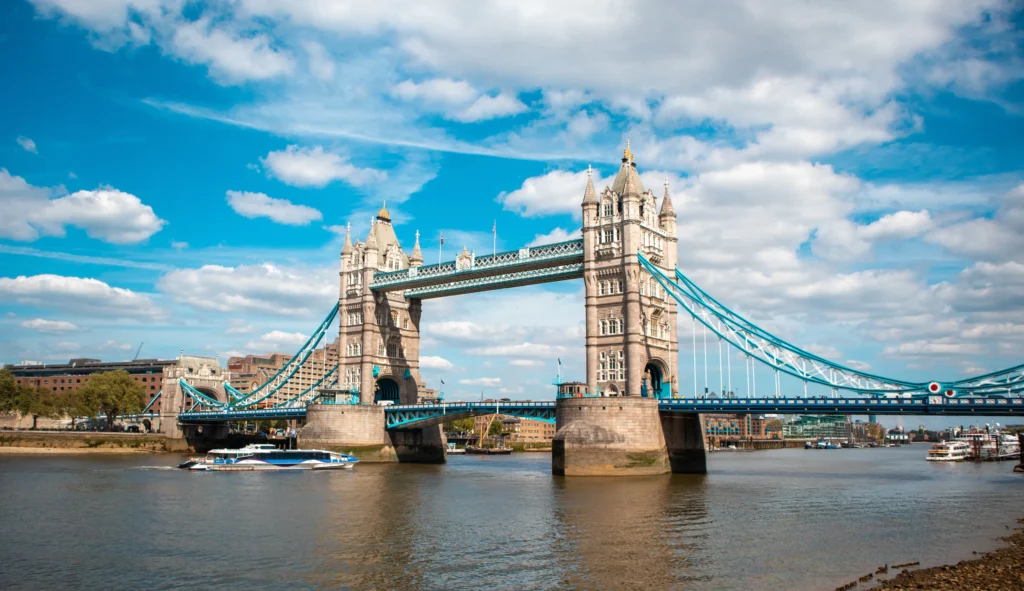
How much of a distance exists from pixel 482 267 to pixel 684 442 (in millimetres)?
25918

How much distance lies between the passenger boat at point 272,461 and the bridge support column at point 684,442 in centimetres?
2933

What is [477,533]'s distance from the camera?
32406mm

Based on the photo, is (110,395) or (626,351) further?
(110,395)

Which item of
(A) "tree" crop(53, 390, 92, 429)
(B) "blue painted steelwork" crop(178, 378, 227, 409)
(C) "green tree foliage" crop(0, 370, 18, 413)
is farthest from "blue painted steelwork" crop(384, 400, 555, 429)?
(A) "tree" crop(53, 390, 92, 429)

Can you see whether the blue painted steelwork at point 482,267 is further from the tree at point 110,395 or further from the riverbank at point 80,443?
the tree at point 110,395

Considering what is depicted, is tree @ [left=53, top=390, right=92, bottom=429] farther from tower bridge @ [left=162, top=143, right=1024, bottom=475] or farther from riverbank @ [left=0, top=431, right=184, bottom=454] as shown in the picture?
tower bridge @ [left=162, top=143, right=1024, bottom=475]

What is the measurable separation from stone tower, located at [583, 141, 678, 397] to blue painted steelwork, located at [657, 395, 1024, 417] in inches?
205

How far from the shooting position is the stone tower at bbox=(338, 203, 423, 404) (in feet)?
288

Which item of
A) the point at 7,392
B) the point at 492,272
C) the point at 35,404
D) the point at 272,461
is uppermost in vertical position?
the point at 492,272

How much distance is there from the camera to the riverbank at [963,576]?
68.4 feet

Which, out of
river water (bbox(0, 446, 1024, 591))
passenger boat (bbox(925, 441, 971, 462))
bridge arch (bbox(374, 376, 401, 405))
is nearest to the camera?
river water (bbox(0, 446, 1024, 591))

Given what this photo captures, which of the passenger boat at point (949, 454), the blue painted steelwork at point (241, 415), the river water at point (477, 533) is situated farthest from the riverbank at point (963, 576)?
the passenger boat at point (949, 454)

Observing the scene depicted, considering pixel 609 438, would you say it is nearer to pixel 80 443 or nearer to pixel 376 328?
pixel 376 328

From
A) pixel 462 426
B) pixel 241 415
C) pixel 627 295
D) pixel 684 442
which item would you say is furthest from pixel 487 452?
pixel 627 295
